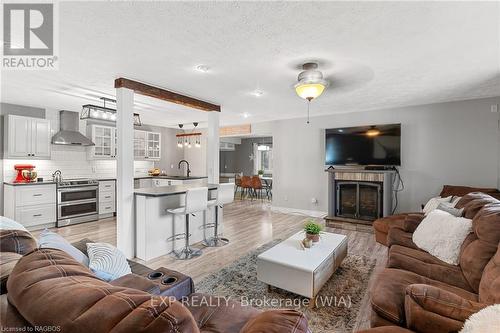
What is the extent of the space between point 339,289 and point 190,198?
2.15 metres

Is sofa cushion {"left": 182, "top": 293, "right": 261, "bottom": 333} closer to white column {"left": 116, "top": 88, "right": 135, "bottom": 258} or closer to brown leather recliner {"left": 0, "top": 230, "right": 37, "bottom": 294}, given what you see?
brown leather recliner {"left": 0, "top": 230, "right": 37, "bottom": 294}

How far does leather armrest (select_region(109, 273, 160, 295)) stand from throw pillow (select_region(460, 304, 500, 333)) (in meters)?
1.52

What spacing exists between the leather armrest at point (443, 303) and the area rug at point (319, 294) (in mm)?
867

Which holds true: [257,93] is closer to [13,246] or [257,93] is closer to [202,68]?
[202,68]

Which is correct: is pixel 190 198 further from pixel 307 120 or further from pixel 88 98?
pixel 307 120

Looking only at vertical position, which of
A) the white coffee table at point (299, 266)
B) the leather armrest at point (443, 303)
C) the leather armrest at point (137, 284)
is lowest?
the white coffee table at point (299, 266)

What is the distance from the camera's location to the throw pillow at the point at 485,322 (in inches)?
39.8

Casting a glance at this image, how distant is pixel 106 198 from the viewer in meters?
5.82

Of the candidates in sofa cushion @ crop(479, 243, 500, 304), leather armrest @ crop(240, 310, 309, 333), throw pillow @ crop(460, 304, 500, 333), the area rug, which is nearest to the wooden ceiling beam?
the area rug

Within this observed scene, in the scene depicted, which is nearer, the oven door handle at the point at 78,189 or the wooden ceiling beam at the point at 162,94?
the wooden ceiling beam at the point at 162,94

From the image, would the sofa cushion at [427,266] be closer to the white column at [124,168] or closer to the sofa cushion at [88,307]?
the sofa cushion at [88,307]

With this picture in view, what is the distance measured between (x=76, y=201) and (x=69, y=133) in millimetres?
1530

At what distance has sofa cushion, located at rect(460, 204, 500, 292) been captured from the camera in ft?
5.76

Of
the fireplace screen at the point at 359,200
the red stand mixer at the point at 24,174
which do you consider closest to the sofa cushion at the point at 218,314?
the fireplace screen at the point at 359,200
